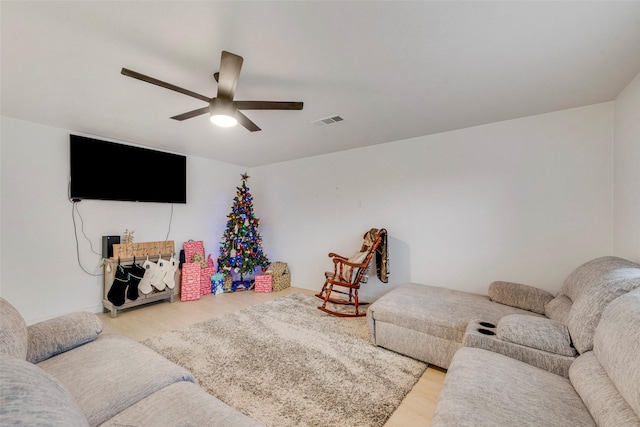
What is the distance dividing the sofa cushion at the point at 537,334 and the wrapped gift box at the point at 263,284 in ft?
11.1

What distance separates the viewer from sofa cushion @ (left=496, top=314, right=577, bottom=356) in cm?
146

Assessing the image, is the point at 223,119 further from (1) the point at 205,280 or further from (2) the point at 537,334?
(1) the point at 205,280

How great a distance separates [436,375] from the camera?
2.05 metres

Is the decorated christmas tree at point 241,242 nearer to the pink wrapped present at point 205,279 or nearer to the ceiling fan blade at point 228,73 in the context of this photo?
the pink wrapped present at point 205,279

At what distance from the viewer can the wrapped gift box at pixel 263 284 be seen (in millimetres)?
4262

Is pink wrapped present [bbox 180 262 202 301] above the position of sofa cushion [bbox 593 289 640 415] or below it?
below

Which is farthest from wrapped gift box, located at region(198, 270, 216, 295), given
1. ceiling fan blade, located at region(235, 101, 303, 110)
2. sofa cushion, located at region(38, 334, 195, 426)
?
ceiling fan blade, located at region(235, 101, 303, 110)

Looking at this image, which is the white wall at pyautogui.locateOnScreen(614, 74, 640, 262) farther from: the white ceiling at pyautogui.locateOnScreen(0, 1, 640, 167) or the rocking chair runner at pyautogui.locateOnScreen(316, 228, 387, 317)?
the rocking chair runner at pyautogui.locateOnScreen(316, 228, 387, 317)

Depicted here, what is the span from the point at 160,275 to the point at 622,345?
14.4 feet

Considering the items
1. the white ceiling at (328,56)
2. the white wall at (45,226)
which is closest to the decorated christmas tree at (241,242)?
the white wall at (45,226)

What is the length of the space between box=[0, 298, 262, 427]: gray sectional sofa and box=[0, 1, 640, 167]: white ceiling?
162 centimetres

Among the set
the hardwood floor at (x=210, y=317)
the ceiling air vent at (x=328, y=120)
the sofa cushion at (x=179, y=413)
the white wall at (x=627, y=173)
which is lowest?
the hardwood floor at (x=210, y=317)

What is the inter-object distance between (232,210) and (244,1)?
370 centimetres

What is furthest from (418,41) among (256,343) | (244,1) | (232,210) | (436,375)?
(232,210)
